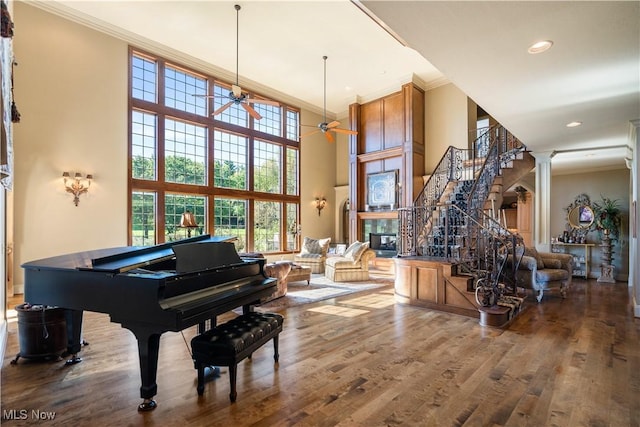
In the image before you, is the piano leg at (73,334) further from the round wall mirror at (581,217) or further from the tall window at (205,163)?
the round wall mirror at (581,217)

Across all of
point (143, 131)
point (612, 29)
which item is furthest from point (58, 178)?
point (612, 29)

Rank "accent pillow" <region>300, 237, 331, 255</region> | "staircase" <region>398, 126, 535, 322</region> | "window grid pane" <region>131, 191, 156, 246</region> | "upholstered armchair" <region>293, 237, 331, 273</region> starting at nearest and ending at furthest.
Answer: "staircase" <region>398, 126, 535, 322</region> → "window grid pane" <region>131, 191, 156, 246</region> → "upholstered armchair" <region>293, 237, 331, 273</region> → "accent pillow" <region>300, 237, 331, 255</region>

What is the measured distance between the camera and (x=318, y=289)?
276 inches

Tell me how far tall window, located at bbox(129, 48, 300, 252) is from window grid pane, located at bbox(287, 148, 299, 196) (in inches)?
1.4

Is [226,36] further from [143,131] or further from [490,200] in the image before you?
[490,200]

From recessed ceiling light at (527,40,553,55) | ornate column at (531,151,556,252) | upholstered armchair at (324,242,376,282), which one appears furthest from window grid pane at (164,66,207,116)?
ornate column at (531,151,556,252)

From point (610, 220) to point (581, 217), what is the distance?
2.30 feet

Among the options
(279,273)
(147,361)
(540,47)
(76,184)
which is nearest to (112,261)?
(147,361)

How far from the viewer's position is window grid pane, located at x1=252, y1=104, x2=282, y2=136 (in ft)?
35.8

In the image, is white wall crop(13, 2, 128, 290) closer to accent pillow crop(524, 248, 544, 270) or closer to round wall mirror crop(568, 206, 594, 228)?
accent pillow crop(524, 248, 544, 270)

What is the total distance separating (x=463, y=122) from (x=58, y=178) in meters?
10.4

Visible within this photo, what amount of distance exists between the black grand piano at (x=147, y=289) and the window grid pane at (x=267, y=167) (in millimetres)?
7676

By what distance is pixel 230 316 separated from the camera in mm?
5012

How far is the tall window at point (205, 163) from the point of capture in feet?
26.6
